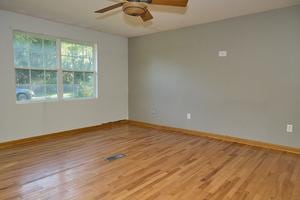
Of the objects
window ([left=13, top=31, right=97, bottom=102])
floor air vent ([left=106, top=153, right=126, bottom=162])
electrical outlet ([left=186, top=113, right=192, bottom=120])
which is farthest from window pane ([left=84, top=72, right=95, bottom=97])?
electrical outlet ([left=186, top=113, right=192, bottom=120])

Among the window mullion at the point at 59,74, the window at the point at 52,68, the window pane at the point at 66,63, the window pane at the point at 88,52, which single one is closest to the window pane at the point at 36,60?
the window at the point at 52,68

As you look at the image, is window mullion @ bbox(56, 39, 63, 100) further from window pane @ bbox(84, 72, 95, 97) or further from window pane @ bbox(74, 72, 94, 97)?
window pane @ bbox(84, 72, 95, 97)

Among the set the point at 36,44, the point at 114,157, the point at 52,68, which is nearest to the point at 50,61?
the point at 52,68

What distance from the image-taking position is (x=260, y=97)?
3.60 m

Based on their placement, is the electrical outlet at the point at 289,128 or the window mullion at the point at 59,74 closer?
the electrical outlet at the point at 289,128

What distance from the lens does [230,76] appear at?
3908mm

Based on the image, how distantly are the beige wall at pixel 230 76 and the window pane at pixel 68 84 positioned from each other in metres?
1.79

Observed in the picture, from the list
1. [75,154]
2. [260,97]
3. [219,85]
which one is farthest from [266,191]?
[75,154]

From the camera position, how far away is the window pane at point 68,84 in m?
4.41

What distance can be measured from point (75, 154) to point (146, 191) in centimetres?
158

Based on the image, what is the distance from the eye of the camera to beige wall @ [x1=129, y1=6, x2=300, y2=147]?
3.34 meters

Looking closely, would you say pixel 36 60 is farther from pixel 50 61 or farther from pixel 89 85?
pixel 89 85

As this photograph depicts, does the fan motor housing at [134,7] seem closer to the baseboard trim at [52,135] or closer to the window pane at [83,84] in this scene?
the window pane at [83,84]

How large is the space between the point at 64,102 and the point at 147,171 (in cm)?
262
